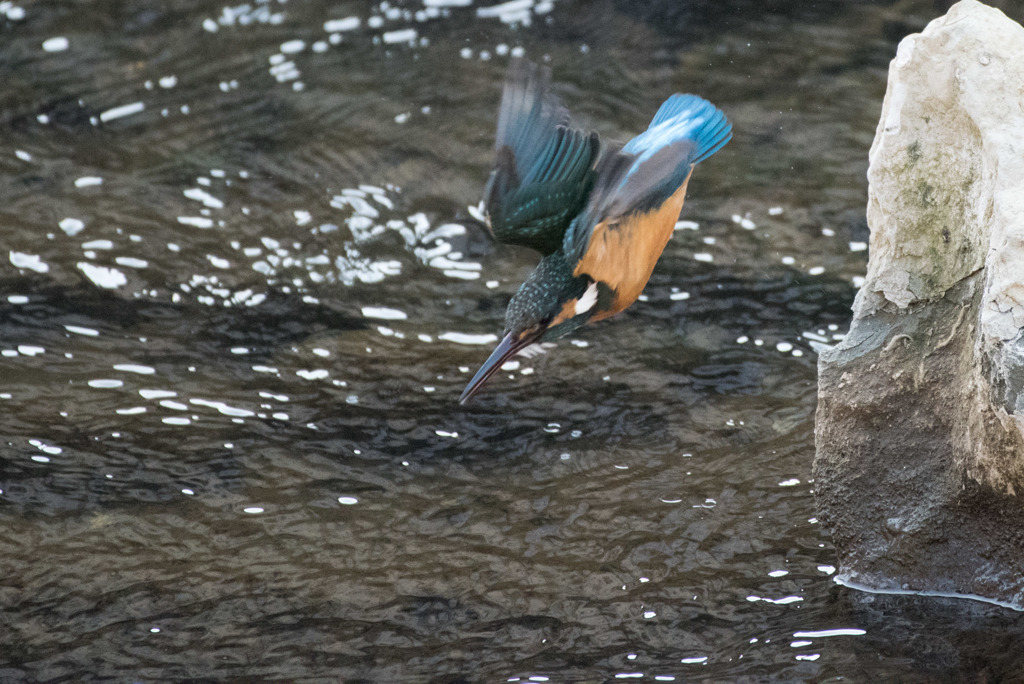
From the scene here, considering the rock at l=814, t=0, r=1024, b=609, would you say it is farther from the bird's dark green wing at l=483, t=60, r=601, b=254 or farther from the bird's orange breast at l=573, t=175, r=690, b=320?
the bird's dark green wing at l=483, t=60, r=601, b=254

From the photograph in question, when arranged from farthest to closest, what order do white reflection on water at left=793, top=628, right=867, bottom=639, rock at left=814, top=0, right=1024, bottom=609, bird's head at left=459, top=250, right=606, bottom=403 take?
bird's head at left=459, top=250, right=606, bottom=403 → white reflection on water at left=793, top=628, right=867, bottom=639 → rock at left=814, top=0, right=1024, bottom=609

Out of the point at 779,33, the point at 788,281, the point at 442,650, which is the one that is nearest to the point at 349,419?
the point at 442,650

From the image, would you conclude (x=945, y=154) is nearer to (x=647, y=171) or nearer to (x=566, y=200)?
(x=647, y=171)

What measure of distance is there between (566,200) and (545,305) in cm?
31

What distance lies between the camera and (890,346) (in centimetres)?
307

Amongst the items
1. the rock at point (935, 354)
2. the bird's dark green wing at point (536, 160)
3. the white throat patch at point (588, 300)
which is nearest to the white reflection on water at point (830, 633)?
the rock at point (935, 354)

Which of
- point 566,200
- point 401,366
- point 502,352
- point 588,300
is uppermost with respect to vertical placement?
point 566,200

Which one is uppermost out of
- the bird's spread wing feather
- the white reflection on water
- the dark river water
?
the bird's spread wing feather

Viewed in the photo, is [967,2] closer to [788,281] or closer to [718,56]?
[788,281]

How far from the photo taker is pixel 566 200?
3322 mm

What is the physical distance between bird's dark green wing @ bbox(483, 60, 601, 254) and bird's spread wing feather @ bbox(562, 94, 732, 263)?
6 centimetres

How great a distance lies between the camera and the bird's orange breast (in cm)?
328

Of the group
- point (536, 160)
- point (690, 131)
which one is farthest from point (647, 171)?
point (536, 160)

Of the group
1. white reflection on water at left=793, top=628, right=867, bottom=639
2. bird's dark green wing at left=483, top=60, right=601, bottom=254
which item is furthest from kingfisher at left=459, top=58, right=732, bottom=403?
white reflection on water at left=793, top=628, right=867, bottom=639
